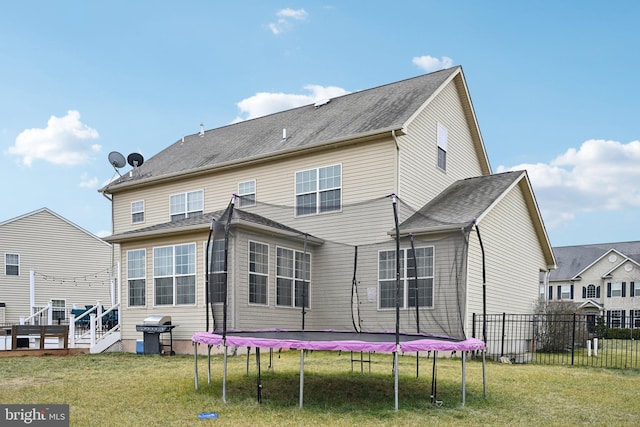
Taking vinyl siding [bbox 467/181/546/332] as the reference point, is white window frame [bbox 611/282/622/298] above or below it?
below

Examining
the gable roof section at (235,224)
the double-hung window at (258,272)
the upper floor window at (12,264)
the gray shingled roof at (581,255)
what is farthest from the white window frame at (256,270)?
the gray shingled roof at (581,255)

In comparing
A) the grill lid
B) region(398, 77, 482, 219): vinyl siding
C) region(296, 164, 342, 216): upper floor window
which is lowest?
the grill lid

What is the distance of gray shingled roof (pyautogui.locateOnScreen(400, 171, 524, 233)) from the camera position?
47.6 ft

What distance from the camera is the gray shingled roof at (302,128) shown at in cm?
1675

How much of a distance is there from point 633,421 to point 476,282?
8.33 m

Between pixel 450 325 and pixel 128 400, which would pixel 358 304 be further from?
pixel 128 400

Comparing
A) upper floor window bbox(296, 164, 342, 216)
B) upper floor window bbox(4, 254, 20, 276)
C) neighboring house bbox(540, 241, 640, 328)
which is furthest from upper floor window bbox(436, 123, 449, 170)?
neighboring house bbox(540, 241, 640, 328)

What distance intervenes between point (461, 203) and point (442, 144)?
8.87 feet

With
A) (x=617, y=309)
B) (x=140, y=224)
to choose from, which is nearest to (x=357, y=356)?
(x=140, y=224)

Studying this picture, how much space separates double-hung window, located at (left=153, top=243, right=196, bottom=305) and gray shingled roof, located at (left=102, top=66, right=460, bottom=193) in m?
3.93

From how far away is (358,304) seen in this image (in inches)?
466

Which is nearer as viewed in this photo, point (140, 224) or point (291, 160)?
point (291, 160)

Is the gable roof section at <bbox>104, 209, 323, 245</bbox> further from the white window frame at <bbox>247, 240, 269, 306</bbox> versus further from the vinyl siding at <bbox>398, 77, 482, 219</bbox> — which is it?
the vinyl siding at <bbox>398, 77, 482, 219</bbox>

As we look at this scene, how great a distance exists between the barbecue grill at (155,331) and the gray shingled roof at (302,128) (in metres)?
5.57
